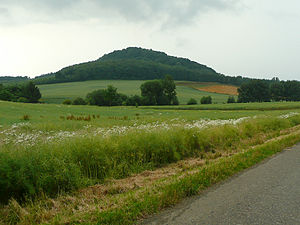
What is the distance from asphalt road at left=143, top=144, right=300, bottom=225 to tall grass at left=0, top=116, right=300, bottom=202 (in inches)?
105

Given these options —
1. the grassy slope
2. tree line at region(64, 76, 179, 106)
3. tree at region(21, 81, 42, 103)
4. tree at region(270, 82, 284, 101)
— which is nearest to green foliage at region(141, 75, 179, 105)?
tree line at region(64, 76, 179, 106)

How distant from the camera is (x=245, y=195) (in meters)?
5.40

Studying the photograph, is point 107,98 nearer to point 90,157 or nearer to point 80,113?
point 80,113

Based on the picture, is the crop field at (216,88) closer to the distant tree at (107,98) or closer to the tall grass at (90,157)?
the distant tree at (107,98)

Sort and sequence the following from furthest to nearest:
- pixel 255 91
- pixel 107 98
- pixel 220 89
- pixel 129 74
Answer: pixel 129 74 → pixel 220 89 → pixel 255 91 → pixel 107 98

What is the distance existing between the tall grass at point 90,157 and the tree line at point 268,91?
96668 mm

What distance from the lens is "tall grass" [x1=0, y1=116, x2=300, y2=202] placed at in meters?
5.62

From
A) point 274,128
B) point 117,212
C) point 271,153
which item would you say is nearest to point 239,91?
point 274,128

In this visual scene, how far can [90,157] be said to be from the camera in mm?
7262

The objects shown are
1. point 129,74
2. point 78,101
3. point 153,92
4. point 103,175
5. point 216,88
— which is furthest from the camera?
point 129,74

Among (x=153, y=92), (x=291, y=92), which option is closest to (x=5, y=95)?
(x=153, y=92)

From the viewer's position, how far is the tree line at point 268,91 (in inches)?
4077

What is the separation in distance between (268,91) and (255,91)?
6.19 meters

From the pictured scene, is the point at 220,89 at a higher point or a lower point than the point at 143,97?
higher
